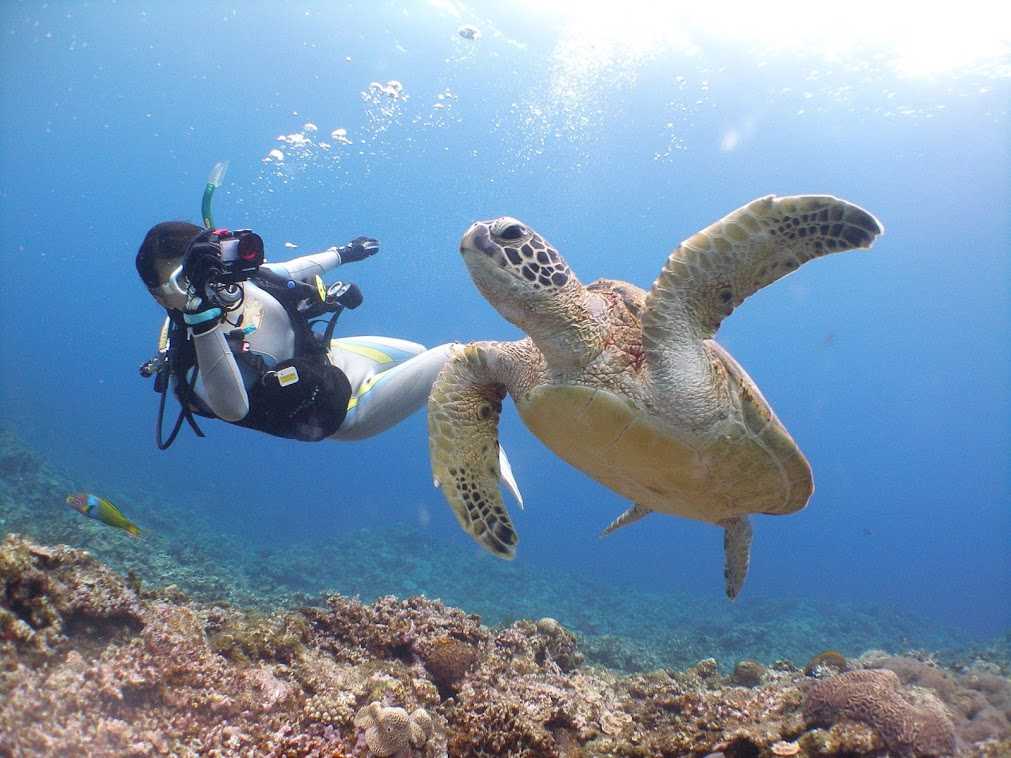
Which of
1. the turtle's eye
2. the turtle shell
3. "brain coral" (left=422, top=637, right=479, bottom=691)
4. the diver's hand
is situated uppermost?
the turtle's eye

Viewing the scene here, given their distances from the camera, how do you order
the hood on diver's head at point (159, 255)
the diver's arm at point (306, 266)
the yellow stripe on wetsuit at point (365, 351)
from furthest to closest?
1. the yellow stripe on wetsuit at point (365, 351)
2. the diver's arm at point (306, 266)
3. the hood on diver's head at point (159, 255)

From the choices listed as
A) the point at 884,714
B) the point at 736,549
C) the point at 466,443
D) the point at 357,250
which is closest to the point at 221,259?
the point at 466,443

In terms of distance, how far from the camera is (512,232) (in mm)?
2668

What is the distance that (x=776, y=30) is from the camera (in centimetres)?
2278

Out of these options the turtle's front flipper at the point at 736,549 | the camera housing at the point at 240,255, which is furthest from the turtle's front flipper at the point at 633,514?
the camera housing at the point at 240,255

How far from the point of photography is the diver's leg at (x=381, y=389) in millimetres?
4457

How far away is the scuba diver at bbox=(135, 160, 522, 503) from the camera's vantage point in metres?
2.95

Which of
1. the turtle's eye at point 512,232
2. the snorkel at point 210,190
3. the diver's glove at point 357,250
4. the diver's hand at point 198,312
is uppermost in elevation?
the diver's glove at point 357,250

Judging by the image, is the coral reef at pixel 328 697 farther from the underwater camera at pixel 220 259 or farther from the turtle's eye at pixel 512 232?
the turtle's eye at pixel 512 232

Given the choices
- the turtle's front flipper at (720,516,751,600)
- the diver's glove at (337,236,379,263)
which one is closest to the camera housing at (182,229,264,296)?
the diver's glove at (337,236,379,263)

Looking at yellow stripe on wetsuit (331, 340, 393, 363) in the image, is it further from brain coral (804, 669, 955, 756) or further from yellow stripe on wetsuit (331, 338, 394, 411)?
brain coral (804, 669, 955, 756)

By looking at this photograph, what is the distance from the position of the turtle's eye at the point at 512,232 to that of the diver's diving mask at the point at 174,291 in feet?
5.88

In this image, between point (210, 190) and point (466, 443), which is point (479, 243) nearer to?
point (466, 443)

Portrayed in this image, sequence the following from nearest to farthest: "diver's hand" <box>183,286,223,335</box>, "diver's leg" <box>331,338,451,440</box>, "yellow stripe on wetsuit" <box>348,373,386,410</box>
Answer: "diver's hand" <box>183,286,223,335</box>, "yellow stripe on wetsuit" <box>348,373,386,410</box>, "diver's leg" <box>331,338,451,440</box>
